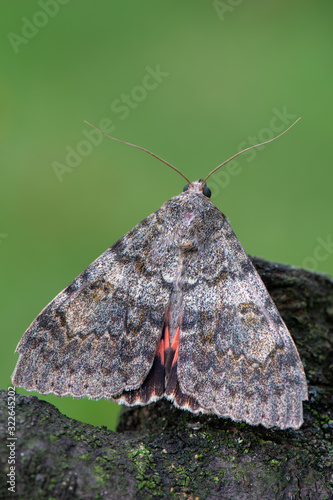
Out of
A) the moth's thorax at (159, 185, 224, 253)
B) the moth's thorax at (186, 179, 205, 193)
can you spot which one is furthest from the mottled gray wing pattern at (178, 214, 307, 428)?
the moth's thorax at (186, 179, 205, 193)

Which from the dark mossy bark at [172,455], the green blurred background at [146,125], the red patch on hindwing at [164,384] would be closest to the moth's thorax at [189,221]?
the red patch on hindwing at [164,384]

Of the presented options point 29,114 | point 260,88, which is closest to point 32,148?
point 29,114

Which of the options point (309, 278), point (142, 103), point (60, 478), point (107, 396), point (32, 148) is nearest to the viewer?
point (60, 478)

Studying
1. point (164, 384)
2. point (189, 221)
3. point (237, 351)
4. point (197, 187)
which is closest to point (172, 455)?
point (164, 384)

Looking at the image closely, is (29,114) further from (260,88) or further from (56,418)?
(56,418)

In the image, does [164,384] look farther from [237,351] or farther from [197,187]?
[197,187]

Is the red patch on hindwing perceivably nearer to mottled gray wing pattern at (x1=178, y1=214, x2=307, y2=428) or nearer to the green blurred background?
mottled gray wing pattern at (x1=178, y1=214, x2=307, y2=428)
